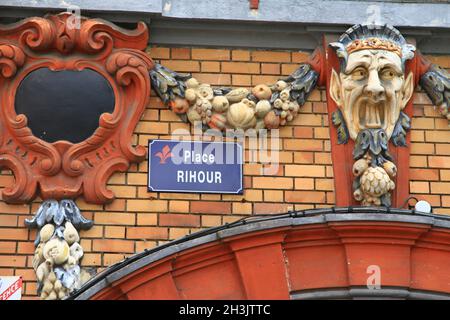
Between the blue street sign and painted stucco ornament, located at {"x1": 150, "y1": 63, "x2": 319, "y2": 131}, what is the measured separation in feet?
0.63

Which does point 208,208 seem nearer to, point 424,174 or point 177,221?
point 177,221

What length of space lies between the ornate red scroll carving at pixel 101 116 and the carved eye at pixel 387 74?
1752mm

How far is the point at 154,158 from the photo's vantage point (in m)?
11.2

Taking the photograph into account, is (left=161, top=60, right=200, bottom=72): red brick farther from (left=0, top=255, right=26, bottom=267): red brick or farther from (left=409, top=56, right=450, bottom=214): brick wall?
(left=0, top=255, right=26, bottom=267): red brick

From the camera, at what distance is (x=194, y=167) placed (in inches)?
439

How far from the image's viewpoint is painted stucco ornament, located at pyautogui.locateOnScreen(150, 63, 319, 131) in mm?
11242

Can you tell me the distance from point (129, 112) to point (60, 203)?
0.87 metres

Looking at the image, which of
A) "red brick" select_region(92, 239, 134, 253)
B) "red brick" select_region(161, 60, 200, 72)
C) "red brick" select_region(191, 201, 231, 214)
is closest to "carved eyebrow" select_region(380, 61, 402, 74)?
"red brick" select_region(161, 60, 200, 72)

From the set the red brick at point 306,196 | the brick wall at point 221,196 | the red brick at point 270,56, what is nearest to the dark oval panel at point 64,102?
the brick wall at point 221,196

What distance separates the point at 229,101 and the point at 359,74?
99 centimetres

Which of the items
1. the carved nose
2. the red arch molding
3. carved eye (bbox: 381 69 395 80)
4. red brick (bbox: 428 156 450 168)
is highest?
carved eye (bbox: 381 69 395 80)

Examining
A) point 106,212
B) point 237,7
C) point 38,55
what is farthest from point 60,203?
point 237,7
